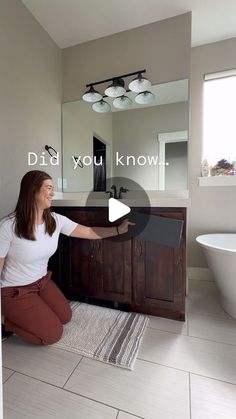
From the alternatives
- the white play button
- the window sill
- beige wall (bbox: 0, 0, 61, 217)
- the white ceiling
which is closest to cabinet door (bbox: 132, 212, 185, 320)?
the white play button

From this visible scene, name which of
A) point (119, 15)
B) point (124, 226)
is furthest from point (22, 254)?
point (119, 15)

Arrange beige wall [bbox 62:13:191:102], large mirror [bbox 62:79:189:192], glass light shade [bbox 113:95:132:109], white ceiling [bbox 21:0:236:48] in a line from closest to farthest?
white ceiling [bbox 21:0:236:48] → beige wall [bbox 62:13:191:102] → large mirror [bbox 62:79:189:192] → glass light shade [bbox 113:95:132:109]

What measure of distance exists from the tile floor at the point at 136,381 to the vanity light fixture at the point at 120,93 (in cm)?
194

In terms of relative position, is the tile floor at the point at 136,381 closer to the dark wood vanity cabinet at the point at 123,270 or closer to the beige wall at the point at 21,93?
the dark wood vanity cabinet at the point at 123,270

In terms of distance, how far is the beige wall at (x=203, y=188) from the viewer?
2.05 metres

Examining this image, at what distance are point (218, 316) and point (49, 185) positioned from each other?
1540mm

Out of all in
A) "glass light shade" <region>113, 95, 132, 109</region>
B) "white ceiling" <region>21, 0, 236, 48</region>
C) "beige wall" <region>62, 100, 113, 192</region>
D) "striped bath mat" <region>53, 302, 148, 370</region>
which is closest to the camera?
"striped bath mat" <region>53, 302, 148, 370</region>

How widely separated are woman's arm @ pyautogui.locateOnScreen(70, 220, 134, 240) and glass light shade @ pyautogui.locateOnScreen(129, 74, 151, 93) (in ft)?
4.11

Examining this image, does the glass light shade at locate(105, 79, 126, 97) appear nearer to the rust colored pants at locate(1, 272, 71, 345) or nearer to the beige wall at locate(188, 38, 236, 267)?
the beige wall at locate(188, 38, 236, 267)

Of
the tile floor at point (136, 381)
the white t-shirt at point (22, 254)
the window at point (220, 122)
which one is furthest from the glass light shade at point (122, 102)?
the tile floor at point (136, 381)

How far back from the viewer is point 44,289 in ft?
4.58

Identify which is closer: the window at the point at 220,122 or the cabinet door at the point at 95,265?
the cabinet door at the point at 95,265

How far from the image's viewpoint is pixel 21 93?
1.62 meters

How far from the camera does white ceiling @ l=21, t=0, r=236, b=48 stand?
5.43ft
